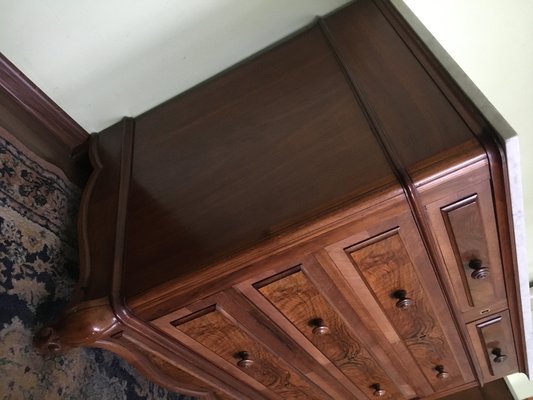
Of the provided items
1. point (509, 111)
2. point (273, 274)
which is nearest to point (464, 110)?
point (273, 274)

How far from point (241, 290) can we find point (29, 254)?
0.49 meters

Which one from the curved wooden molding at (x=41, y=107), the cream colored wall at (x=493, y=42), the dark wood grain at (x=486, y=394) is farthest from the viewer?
the dark wood grain at (x=486, y=394)

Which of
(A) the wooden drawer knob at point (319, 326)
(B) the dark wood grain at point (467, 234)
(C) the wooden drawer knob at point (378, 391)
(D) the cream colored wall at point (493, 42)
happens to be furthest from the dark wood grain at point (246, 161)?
(C) the wooden drawer knob at point (378, 391)

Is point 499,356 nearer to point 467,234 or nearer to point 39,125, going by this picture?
point 467,234

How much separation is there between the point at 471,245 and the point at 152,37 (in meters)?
0.80

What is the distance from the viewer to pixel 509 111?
60.5 inches

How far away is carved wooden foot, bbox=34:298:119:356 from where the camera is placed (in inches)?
33.7

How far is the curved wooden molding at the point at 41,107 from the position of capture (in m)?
1.08

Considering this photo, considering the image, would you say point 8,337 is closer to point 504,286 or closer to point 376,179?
point 376,179

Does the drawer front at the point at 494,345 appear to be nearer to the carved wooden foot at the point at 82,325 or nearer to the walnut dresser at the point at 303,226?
the walnut dresser at the point at 303,226

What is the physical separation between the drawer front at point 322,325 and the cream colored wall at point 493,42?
825mm

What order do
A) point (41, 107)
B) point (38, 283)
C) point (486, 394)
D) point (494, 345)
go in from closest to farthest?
point (38, 283)
point (41, 107)
point (494, 345)
point (486, 394)

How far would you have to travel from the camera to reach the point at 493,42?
136 centimetres

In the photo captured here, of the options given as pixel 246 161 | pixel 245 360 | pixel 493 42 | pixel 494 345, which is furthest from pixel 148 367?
pixel 493 42
